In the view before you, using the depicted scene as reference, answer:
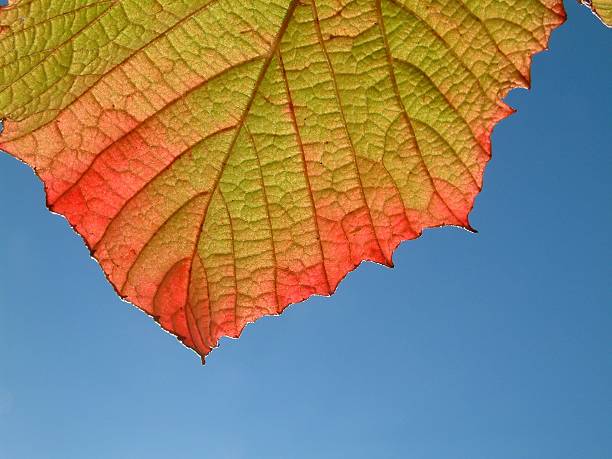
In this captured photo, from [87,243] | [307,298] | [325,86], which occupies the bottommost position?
[307,298]

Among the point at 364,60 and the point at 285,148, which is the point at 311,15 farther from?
the point at 285,148

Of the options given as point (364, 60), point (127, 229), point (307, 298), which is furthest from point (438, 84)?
point (127, 229)

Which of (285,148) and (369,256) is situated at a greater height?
(285,148)
